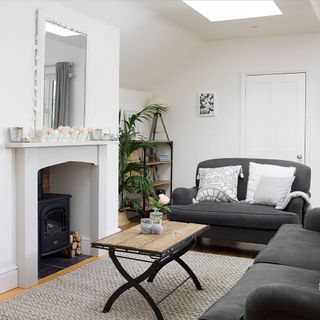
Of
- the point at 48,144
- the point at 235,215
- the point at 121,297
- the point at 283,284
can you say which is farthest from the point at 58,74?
the point at 283,284

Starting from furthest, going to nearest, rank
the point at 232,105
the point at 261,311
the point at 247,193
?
the point at 232,105 → the point at 247,193 → the point at 261,311

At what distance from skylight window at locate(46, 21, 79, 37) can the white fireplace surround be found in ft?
3.28

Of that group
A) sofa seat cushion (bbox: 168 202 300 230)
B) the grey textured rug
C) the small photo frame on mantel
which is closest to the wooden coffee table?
the grey textured rug

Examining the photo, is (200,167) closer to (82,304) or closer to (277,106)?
(277,106)

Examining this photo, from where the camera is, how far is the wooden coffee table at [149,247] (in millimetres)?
2953

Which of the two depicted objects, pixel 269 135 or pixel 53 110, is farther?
pixel 269 135

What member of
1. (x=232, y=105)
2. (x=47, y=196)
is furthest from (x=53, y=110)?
(x=232, y=105)

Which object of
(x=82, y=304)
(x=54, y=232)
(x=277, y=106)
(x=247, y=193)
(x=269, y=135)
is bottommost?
(x=82, y=304)

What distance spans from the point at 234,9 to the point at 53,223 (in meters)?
2.97

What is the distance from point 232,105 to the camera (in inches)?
258

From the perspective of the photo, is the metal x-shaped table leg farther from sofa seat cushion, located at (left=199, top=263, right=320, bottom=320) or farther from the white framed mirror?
the white framed mirror

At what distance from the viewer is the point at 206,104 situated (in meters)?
6.70

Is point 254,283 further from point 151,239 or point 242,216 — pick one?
point 242,216

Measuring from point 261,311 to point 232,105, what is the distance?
503 cm
